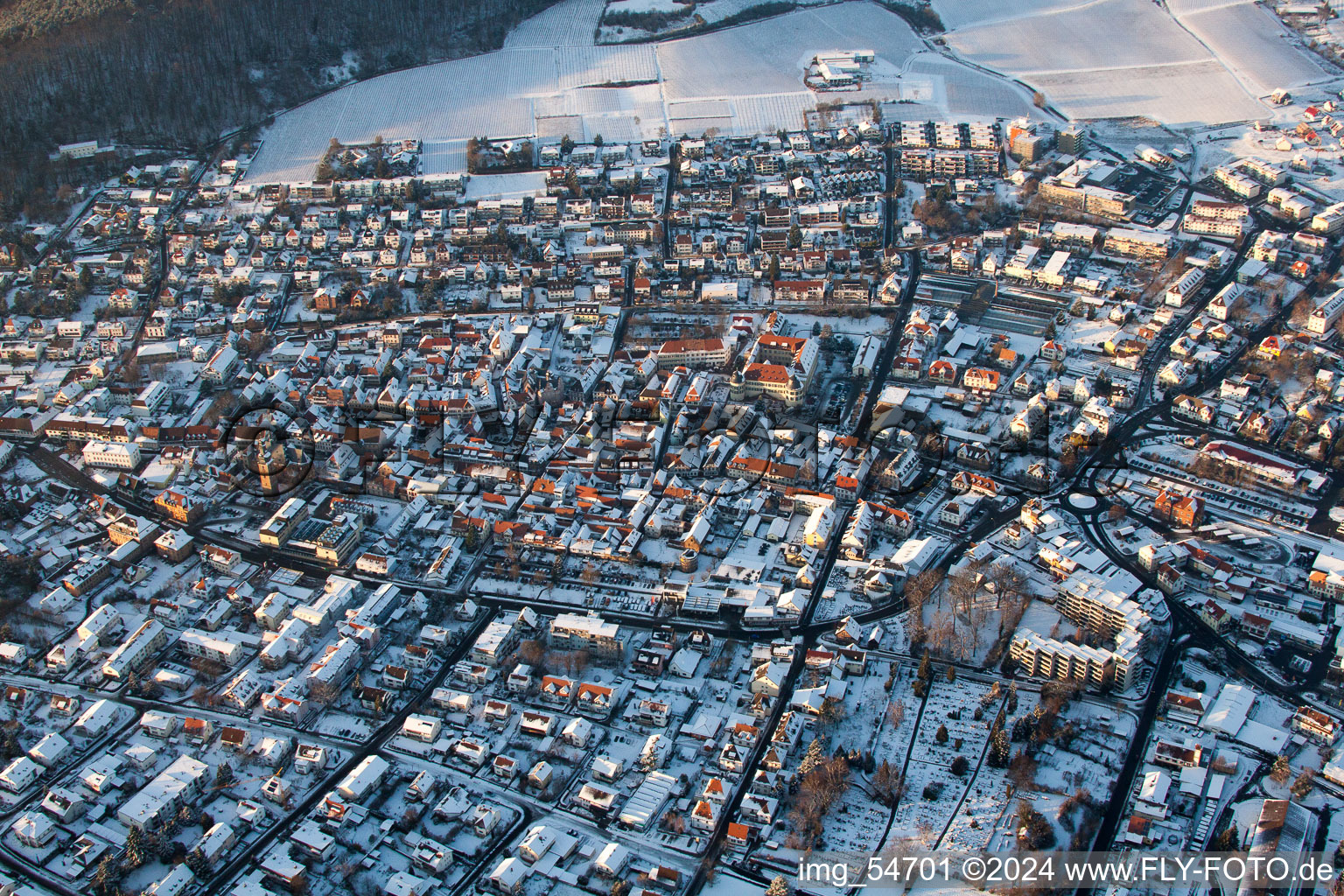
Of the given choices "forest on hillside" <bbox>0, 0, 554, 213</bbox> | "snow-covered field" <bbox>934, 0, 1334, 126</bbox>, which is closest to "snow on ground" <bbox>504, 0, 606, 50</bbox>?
"forest on hillside" <bbox>0, 0, 554, 213</bbox>

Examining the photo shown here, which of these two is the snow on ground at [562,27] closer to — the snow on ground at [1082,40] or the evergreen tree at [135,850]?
the snow on ground at [1082,40]

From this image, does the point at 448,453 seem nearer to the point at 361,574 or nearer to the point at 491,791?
the point at 361,574

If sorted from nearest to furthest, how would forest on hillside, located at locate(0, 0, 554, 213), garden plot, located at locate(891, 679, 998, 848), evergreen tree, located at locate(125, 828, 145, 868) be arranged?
evergreen tree, located at locate(125, 828, 145, 868), garden plot, located at locate(891, 679, 998, 848), forest on hillside, located at locate(0, 0, 554, 213)

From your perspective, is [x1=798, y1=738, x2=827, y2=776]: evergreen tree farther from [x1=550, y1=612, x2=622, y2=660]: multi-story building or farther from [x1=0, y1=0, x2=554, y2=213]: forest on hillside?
[x1=0, y1=0, x2=554, y2=213]: forest on hillside

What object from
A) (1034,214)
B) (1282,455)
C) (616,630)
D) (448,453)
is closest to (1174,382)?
(1282,455)

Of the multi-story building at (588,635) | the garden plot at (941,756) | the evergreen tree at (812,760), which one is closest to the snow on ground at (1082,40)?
the garden plot at (941,756)

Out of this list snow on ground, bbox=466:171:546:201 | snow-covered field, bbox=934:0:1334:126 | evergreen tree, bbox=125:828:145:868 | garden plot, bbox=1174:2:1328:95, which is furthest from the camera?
garden plot, bbox=1174:2:1328:95

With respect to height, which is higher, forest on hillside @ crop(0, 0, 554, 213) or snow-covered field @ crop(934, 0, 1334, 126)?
forest on hillside @ crop(0, 0, 554, 213)
